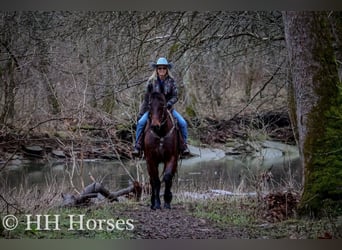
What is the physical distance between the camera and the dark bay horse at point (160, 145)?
17.5 feet

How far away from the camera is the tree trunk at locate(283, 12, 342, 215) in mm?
5281

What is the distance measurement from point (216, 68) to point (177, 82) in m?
0.40

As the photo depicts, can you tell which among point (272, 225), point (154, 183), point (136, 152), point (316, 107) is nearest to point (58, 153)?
point (136, 152)

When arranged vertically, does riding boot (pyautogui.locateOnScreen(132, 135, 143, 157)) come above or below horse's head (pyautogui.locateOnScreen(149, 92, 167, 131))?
below

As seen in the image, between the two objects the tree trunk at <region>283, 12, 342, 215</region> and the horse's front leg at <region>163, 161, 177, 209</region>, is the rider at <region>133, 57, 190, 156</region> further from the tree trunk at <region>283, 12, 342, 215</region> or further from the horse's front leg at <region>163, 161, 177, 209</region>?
the tree trunk at <region>283, 12, 342, 215</region>

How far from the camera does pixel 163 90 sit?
5375 millimetres

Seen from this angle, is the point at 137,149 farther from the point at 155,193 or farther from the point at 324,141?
the point at 324,141

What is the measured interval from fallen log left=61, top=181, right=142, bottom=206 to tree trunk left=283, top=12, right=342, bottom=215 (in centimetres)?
158

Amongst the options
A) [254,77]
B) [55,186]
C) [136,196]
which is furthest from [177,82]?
[55,186]

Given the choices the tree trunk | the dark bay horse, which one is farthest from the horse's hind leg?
the tree trunk

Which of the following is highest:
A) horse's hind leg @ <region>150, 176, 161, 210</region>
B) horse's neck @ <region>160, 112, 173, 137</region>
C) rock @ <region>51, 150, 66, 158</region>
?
horse's neck @ <region>160, 112, 173, 137</region>

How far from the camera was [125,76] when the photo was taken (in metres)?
5.41

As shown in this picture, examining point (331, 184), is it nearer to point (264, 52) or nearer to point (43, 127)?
point (264, 52)

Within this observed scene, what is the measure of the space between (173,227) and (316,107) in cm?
177
